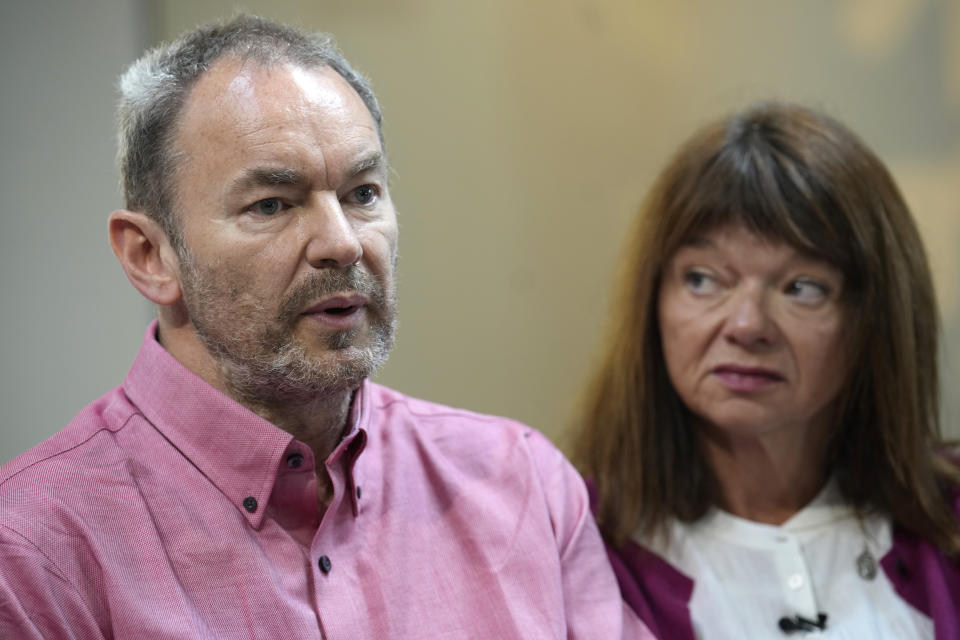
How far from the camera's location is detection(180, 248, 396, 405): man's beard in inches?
61.3

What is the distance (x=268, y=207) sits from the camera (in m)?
1.57

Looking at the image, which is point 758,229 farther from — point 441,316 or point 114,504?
point 114,504

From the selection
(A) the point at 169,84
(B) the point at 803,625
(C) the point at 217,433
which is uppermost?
(A) the point at 169,84

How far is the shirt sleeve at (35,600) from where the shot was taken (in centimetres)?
132

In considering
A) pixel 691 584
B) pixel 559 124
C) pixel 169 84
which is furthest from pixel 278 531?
pixel 559 124

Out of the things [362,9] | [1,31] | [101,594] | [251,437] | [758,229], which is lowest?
[101,594]

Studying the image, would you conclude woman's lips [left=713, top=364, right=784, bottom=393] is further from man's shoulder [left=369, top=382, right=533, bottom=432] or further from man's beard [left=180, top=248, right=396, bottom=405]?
man's beard [left=180, top=248, right=396, bottom=405]

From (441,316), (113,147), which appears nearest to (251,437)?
(113,147)

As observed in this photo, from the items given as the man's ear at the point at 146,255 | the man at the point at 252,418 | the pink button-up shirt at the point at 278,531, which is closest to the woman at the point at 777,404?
the pink button-up shirt at the point at 278,531

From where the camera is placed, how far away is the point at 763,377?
1.99 m

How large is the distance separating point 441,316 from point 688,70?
0.87 metres

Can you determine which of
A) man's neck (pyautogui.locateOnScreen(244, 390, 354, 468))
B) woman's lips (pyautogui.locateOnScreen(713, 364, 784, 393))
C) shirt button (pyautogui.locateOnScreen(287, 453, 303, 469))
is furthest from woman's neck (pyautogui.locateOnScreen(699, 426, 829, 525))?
shirt button (pyautogui.locateOnScreen(287, 453, 303, 469))

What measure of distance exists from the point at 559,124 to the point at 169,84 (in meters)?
1.22

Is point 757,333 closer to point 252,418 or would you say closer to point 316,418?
point 316,418
